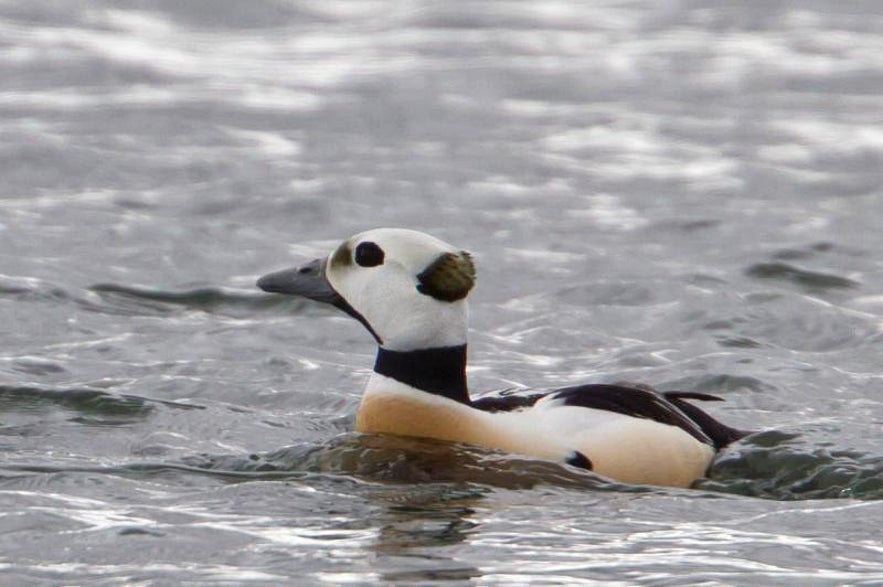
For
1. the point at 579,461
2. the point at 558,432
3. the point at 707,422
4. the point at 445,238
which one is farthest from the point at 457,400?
the point at 445,238

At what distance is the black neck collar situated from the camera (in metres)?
9.50

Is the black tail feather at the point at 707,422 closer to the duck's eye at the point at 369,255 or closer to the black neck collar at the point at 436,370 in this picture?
the black neck collar at the point at 436,370

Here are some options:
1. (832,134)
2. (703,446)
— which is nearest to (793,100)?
(832,134)

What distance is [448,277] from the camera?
9328 mm

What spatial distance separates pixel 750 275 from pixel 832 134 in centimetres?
506

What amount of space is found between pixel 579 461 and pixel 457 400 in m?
A: 0.71

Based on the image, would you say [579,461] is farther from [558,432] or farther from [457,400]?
[457,400]

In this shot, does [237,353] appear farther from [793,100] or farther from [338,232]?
[793,100]

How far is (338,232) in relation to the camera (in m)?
15.4

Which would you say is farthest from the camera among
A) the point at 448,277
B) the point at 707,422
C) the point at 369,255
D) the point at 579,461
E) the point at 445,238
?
the point at 445,238

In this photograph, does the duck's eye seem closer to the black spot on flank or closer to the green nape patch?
the green nape patch

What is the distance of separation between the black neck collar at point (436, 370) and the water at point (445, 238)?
0.96 ft

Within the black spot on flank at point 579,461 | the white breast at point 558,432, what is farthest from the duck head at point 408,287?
the black spot on flank at point 579,461

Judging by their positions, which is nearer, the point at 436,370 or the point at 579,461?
the point at 579,461
